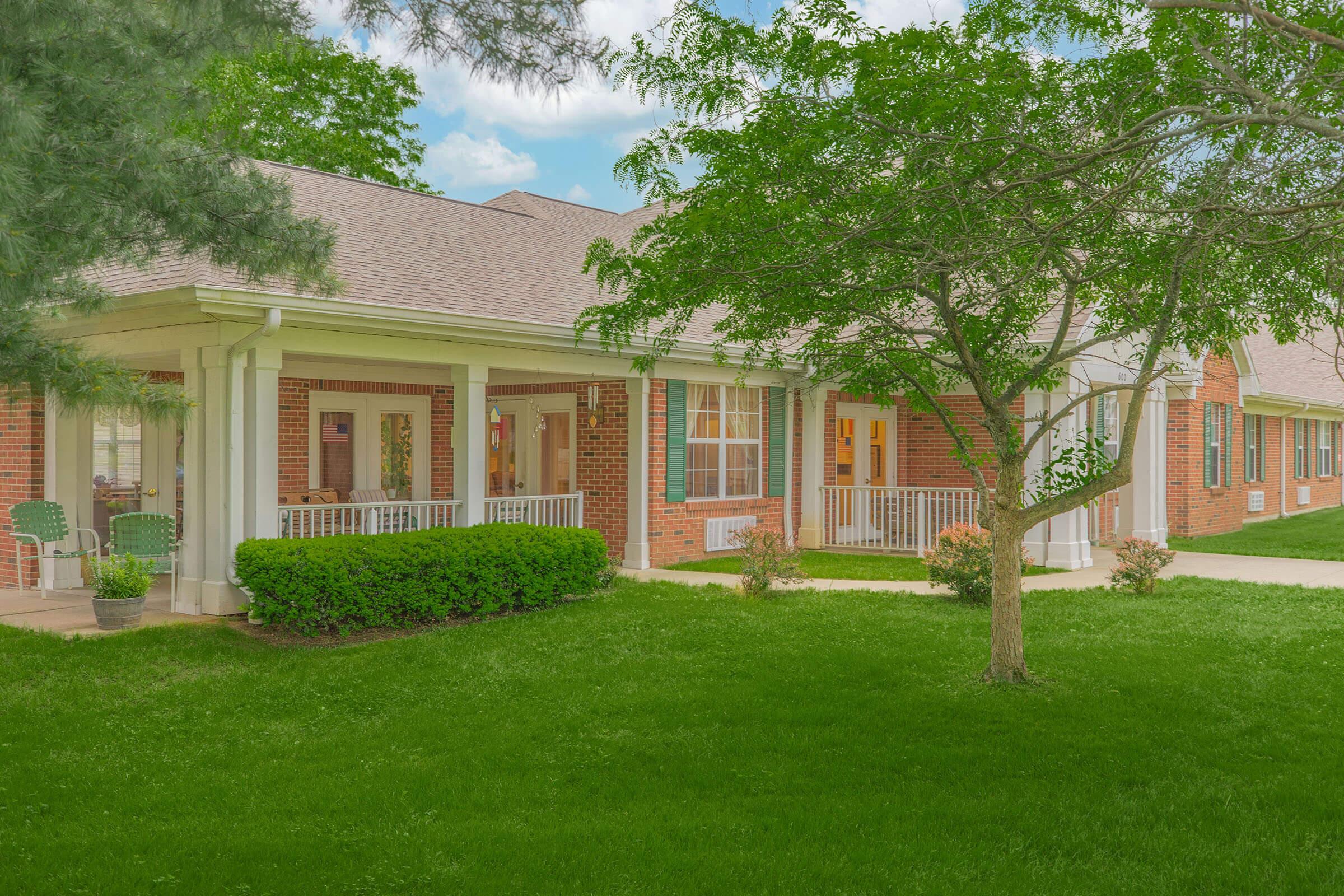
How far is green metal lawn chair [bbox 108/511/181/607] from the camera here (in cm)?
1023

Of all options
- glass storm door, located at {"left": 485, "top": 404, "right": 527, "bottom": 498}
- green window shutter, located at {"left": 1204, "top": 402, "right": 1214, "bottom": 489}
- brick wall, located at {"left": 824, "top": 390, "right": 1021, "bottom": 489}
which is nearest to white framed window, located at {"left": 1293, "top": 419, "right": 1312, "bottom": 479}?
green window shutter, located at {"left": 1204, "top": 402, "right": 1214, "bottom": 489}

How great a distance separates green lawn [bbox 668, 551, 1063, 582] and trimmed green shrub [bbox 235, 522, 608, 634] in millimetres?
2951

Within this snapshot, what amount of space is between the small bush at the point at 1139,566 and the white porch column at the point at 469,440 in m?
6.94

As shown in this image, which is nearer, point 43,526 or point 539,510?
point 43,526

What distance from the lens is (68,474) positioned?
1158 cm

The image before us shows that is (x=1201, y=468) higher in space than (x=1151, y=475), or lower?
higher

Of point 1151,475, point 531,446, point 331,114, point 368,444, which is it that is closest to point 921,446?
point 1151,475

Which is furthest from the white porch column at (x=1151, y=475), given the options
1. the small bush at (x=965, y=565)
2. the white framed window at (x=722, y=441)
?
the small bush at (x=965, y=565)

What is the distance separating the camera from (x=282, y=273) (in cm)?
742

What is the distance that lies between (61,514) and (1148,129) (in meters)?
10.2

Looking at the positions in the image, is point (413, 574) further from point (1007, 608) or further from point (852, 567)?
point (852, 567)

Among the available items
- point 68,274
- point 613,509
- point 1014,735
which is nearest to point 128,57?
point 68,274

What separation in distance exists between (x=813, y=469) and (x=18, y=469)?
1020 cm

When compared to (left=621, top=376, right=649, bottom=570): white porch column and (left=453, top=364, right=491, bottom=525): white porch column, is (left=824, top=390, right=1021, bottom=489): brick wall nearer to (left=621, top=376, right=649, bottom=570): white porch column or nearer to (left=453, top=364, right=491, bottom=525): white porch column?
(left=621, top=376, right=649, bottom=570): white porch column
